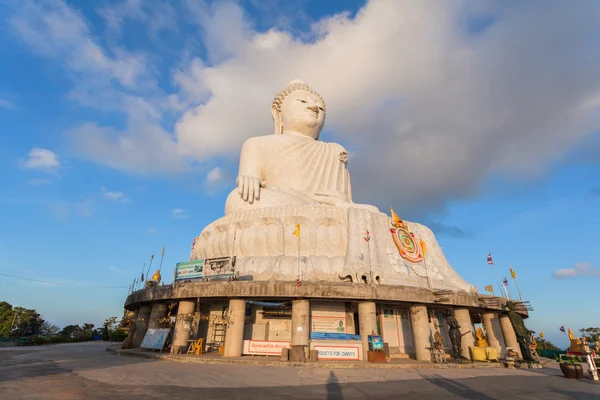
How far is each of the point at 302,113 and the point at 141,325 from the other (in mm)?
19387

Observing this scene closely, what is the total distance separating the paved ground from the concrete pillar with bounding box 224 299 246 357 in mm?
2234

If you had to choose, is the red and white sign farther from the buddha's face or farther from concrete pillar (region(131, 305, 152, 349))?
the buddha's face

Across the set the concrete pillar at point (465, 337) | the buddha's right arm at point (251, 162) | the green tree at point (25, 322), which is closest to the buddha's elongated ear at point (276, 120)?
the buddha's right arm at point (251, 162)

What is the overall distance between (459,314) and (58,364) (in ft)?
54.0

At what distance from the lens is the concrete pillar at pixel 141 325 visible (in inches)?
665

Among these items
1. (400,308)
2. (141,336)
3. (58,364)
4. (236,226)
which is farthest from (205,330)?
(400,308)

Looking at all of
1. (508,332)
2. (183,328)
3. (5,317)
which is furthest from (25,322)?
(508,332)

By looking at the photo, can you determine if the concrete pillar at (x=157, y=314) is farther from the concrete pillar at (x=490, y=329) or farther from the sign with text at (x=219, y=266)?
the concrete pillar at (x=490, y=329)

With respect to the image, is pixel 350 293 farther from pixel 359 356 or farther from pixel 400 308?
pixel 400 308

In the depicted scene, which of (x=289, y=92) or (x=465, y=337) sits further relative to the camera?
(x=289, y=92)

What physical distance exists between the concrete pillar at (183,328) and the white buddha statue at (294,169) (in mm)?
7168

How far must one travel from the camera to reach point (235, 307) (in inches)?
536

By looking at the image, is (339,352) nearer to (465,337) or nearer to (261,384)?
(261,384)

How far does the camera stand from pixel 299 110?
27609 mm
